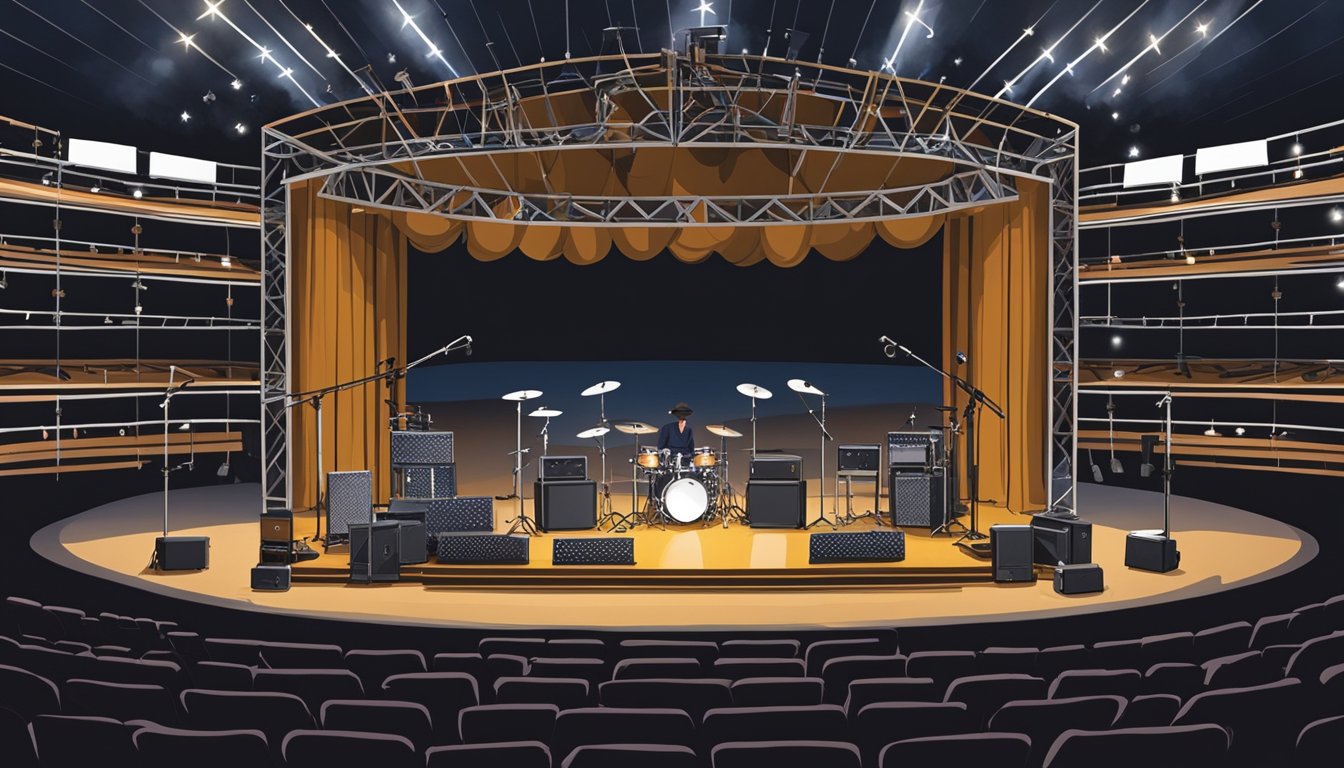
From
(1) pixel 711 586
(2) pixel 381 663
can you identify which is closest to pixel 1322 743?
(2) pixel 381 663

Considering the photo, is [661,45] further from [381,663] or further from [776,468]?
[381,663]

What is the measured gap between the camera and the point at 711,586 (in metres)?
10.8

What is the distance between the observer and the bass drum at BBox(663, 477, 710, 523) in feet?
43.9

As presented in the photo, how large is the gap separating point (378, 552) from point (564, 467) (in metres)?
3.33

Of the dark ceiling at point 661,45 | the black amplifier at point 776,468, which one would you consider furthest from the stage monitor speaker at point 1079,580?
the dark ceiling at point 661,45

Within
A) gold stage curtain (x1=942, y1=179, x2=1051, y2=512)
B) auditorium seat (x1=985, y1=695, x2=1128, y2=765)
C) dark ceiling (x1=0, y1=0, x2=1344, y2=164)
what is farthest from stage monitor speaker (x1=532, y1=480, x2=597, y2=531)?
auditorium seat (x1=985, y1=695, x2=1128, y2=765)

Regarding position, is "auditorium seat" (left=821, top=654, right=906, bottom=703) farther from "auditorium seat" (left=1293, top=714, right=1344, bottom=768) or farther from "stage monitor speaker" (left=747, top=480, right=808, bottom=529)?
"stage monitor speaker" (left=747, top=480, right=808, bottom=529)

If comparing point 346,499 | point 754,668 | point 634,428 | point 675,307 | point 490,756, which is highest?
point 675,307

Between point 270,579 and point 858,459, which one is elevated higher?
point 858,459

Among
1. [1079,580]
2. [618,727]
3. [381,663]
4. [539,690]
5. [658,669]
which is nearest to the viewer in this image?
[618,727]

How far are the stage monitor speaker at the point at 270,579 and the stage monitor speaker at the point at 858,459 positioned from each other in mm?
7323

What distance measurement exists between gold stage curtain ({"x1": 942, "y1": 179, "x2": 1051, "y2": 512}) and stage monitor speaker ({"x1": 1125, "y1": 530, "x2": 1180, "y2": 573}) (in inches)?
104

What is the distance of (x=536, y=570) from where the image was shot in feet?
35.9

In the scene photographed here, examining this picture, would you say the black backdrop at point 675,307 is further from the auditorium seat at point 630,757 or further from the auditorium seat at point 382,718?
the auditorium seat at point 630,757
